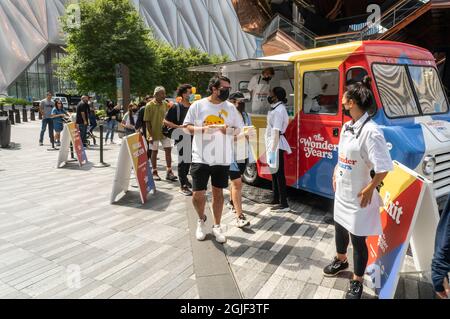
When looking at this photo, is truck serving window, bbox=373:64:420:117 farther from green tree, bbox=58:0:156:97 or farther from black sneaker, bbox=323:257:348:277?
green tree, bbox=58:0:156:97

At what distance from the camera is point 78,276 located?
3465 millimetres

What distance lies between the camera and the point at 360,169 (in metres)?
2.85

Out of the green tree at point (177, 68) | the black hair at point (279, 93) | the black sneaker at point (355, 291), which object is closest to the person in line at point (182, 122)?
the black hair at point (279, 93)

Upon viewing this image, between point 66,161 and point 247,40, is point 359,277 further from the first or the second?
point 247,40

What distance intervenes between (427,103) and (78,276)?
5.21 m

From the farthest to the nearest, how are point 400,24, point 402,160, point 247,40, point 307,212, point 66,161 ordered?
point 247,40, point 400,24, point 66,161, point 307,212, point 402,160

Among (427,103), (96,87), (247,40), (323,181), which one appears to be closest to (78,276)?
(323,181)

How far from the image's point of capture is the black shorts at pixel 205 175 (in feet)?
13.5

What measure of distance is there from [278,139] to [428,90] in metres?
2.40

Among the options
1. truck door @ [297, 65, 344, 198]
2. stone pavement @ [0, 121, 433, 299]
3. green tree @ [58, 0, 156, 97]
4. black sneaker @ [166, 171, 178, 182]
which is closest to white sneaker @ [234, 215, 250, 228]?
stone pavement @ [0, 121, 433, 299]

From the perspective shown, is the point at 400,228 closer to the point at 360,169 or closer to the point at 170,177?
the point at 360,169

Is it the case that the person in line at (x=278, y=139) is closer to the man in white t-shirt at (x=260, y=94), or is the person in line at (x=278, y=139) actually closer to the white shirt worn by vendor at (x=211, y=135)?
the white shirt worn by vendor at (x=211, y=135)

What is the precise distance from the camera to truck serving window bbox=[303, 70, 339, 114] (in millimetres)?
5176

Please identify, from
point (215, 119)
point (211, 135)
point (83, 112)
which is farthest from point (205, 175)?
point (83, 112)
